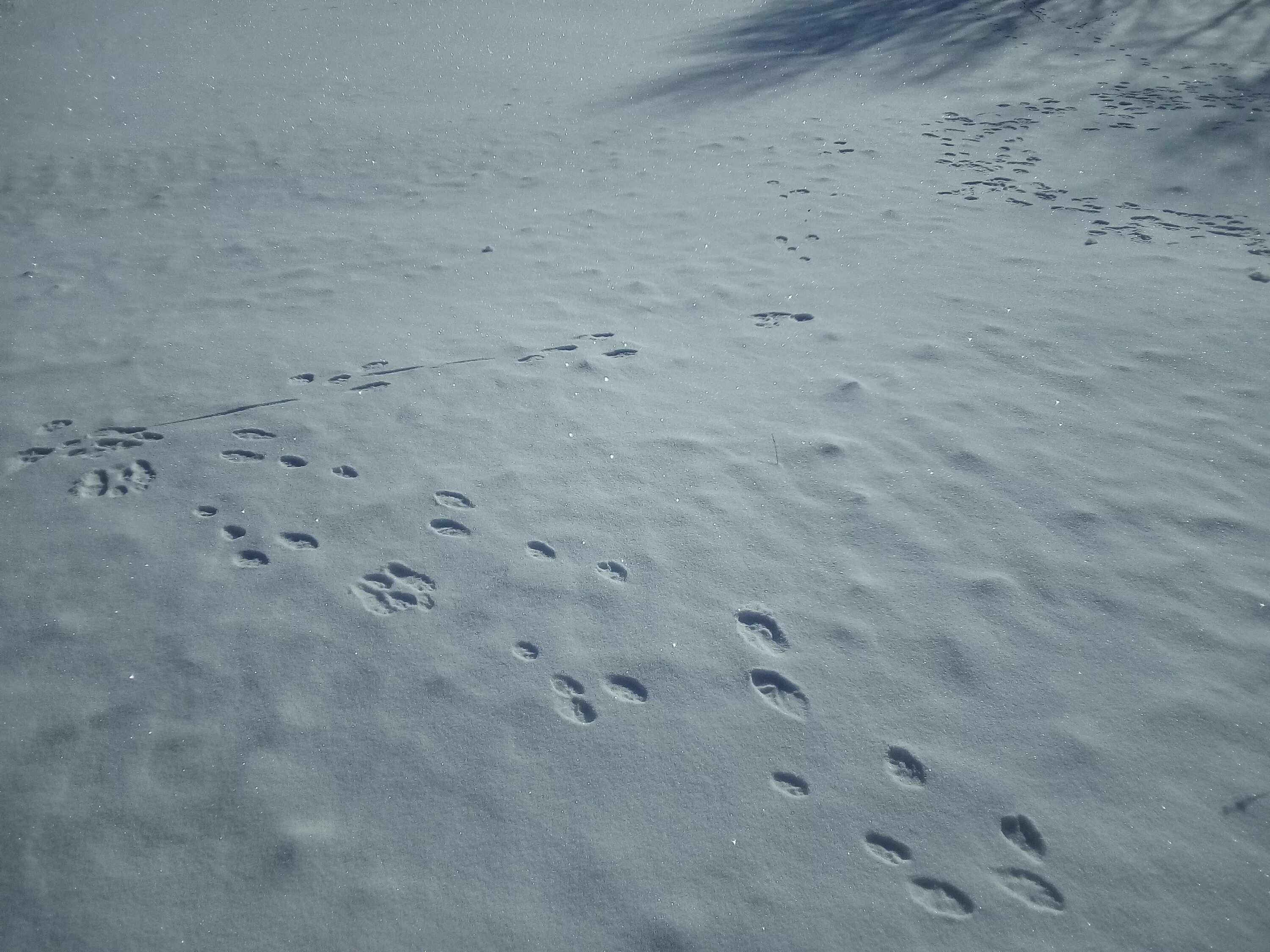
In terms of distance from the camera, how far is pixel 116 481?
300 cm

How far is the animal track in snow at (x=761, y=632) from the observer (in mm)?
2432

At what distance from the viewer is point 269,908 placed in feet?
5.86

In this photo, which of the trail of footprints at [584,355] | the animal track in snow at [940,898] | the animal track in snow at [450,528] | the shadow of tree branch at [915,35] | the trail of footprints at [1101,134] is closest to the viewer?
the animal track in snow at [940,898]

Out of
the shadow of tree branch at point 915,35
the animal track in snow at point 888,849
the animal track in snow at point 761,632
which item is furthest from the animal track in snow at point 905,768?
the shadow of tree branch at point 915,35

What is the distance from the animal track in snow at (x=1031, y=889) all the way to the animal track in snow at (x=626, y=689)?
0.93 metres

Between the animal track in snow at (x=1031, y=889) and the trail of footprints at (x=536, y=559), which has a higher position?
the trail of footprints at (x=536, y=559)

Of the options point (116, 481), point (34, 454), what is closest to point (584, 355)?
point (116, 481)

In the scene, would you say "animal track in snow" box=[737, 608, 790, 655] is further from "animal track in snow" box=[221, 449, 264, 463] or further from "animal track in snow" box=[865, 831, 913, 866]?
"animal track in snow" box=[221, 449, 264, 463]

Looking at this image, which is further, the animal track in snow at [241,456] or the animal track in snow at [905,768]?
the animal track in snow at [241,456]

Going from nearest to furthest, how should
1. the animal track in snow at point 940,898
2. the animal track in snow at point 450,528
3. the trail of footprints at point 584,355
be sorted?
the animal track in snow at point 940,898 < the animal track in snow at point 450,528 < the trail of footprints at point 584,355

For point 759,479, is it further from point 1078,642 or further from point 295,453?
point 295,453

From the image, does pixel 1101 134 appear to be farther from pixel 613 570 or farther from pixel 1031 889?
pixel 1031 889

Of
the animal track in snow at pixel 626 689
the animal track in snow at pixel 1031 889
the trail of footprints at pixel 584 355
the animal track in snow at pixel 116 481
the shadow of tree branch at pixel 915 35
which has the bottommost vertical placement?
the animal track in snow at pixel 1031 889

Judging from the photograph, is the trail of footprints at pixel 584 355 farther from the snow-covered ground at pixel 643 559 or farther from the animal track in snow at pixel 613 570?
the animal track in snow at pixel 613 570
